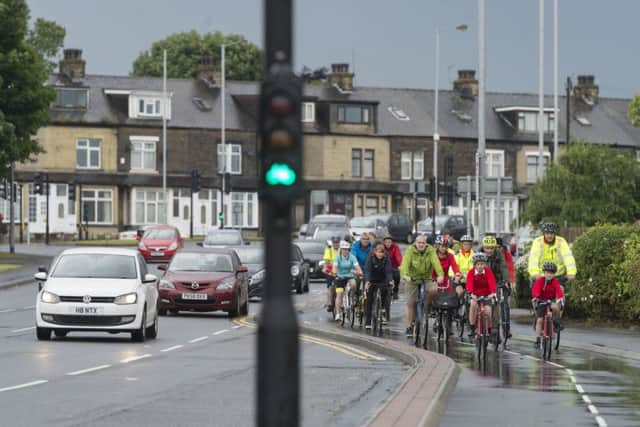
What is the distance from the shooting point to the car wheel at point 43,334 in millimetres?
26219

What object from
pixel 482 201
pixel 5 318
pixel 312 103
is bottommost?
pixel 5 318

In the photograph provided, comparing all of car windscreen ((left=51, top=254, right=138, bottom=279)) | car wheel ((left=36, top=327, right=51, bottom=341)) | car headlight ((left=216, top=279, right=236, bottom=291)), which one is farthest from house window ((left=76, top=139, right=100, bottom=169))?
car wheel ((left=36, top=327, right=51, bottom=341))

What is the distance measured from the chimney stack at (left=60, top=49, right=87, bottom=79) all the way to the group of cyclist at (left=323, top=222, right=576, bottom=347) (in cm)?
6327

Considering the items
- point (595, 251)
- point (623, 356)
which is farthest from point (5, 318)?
point (623, 356)

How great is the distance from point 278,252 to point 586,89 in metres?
102

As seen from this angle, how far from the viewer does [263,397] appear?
7.82 metres

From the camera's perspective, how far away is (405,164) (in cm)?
9825

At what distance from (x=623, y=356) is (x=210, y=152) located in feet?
230

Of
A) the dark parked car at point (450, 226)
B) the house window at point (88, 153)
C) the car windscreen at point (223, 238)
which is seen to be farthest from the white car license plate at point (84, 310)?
the house window at point (88, 153)

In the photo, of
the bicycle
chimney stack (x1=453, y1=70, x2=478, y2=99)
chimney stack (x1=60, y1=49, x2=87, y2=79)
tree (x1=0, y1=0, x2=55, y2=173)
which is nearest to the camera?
the bicycle

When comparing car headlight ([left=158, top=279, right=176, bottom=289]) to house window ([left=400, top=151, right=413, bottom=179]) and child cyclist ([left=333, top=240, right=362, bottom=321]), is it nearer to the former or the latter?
child cyclist ([left=333, top=240, right=362, bottom=321])

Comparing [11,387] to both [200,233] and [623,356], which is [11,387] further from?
[200,233]

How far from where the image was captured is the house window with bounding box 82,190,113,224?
297 feet

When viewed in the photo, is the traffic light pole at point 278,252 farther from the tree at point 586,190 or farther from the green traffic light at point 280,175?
the tree at point 586,190
